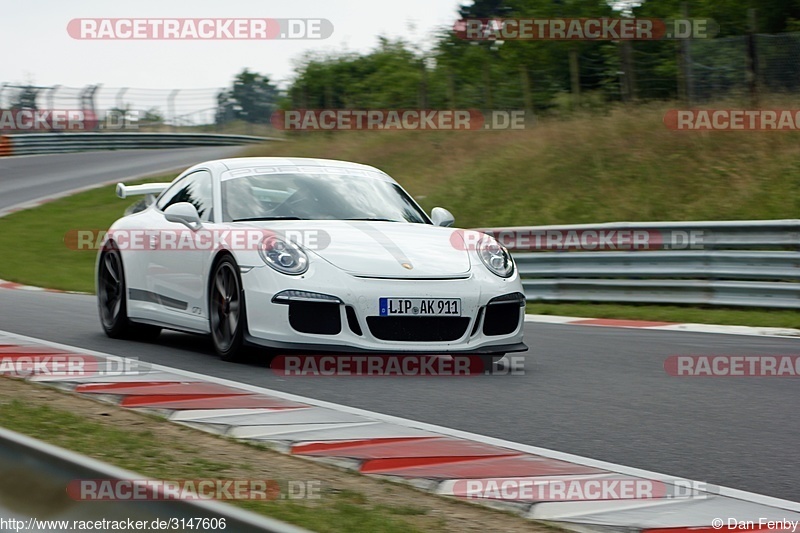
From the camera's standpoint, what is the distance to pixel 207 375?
21.5 ft

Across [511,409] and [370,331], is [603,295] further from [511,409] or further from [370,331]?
[511,409]

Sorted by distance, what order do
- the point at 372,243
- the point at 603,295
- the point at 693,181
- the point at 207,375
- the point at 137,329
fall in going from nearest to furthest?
1. the point at 207,375
2. the point at 372,243
3. the point at 137,329
4. the point at 603,295
5. the point at 693,181

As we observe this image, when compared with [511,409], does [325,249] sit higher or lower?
higher

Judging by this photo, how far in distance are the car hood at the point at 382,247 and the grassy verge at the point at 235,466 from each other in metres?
1.78

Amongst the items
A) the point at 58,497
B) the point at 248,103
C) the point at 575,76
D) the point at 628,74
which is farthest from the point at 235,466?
the point at 248,103

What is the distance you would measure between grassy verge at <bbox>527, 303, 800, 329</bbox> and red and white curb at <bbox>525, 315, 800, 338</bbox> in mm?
342

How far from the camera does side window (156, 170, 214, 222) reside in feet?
25.8

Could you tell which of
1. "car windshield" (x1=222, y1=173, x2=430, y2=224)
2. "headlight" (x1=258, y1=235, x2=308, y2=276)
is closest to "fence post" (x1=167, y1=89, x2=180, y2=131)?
"car windshield" (x1=222, y1=173, x2=430, y2=224)

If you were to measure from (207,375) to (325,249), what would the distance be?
39.2 inches

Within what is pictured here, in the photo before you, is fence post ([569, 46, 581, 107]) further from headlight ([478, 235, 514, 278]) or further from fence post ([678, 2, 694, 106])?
headlight ([478, 235, 514, 278])

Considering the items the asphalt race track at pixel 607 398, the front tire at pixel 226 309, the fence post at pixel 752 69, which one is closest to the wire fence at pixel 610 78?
the fence post at pixel 752 69

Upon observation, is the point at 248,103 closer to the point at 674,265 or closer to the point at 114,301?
the point at 674,265

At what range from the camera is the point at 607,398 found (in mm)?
6094

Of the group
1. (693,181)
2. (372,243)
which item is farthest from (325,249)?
(693,181)
